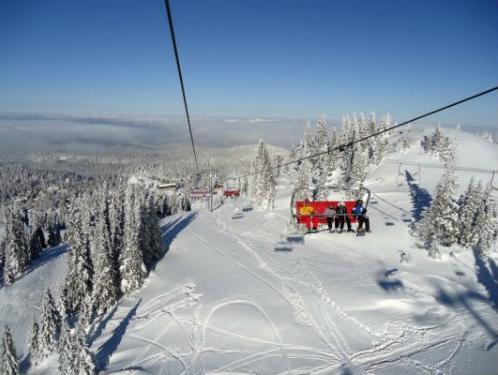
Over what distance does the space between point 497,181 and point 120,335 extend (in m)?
62.4

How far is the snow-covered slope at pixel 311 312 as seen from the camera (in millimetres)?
13383

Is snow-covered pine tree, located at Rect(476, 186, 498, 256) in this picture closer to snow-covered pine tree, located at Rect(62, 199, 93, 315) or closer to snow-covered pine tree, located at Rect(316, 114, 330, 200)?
snow-covered pine tree, located at Rect(62, 199, 93, 315)

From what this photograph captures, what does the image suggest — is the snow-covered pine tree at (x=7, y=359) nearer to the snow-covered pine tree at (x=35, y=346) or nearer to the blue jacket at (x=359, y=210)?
the snow-covered pine tree at (x=35, y=346)

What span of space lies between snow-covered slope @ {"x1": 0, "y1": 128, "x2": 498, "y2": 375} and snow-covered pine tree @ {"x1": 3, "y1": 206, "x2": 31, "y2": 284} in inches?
Result: 873

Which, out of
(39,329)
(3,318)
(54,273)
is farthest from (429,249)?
(54,273)

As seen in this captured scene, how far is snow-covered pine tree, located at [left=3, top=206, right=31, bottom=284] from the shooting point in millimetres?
56719

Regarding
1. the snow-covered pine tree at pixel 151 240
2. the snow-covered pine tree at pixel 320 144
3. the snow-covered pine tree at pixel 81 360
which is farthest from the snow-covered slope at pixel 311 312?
the snow-covered pine tree at pixel 320 144

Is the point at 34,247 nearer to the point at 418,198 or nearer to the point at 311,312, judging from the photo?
the point at 311,312

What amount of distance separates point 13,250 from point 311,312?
59.3 metres

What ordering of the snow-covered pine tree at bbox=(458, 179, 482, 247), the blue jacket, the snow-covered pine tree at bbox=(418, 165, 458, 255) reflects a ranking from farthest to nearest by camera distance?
the snow-covered pine tree at bbox=(418, 165, 458, 255), the snow-covered pine tree at bbox=(458, 179, 482, 247), the blue jacket

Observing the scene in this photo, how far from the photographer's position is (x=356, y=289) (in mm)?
21484

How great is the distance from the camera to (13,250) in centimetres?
5756

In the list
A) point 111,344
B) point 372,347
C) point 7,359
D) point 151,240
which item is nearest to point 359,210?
point 372,347

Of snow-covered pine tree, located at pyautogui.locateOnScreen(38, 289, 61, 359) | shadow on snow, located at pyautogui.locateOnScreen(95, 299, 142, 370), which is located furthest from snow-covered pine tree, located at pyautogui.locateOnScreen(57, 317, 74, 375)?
snow-covered pine tree, located at pyautogui.locateOnScreen(38, 289, 61, 359)
